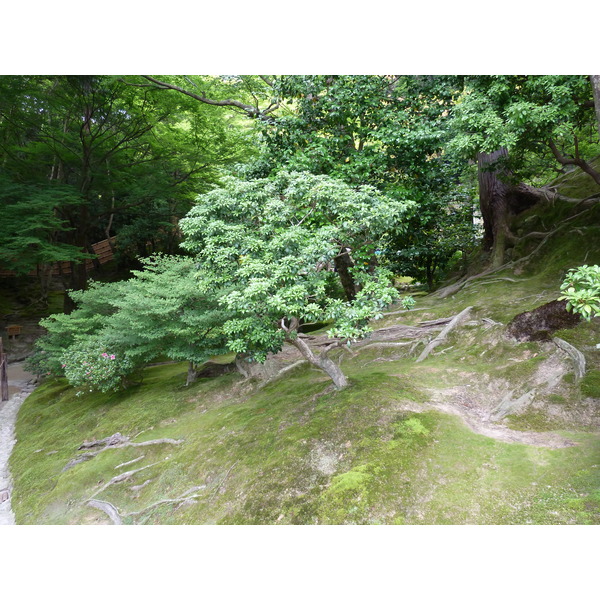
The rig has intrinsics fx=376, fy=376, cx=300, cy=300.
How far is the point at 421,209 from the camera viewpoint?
19.9ft

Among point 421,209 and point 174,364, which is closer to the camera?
point 421,209

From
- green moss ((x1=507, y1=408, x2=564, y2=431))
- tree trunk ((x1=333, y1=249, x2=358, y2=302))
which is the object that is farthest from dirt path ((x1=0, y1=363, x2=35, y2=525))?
green moss ((x1=507, y1=408, x2=564, y2=431))

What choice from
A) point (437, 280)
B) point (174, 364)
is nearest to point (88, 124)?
point (174, 364)

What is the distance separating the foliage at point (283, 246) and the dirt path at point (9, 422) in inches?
147

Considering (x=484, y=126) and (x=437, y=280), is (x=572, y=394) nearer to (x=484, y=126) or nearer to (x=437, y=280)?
(x=484, y=126)

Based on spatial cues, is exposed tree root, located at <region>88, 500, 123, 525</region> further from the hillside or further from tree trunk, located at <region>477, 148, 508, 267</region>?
tree trunk, located at <region>477, 148, 508, 267</region>

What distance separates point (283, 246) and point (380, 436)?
6.46ft

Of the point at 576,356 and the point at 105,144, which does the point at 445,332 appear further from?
the point at 105,144

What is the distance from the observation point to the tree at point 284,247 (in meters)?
3.39

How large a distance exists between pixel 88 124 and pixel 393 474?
38.3 ft

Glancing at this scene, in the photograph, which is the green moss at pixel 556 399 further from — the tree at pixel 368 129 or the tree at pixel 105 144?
the tree at pixel 105 144

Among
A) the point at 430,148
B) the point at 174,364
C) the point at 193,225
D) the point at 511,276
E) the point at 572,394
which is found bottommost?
the point at 174,364

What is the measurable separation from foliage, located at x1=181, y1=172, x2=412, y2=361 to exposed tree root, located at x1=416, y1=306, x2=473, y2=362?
6.29ft

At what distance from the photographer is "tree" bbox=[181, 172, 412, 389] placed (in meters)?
3.39
